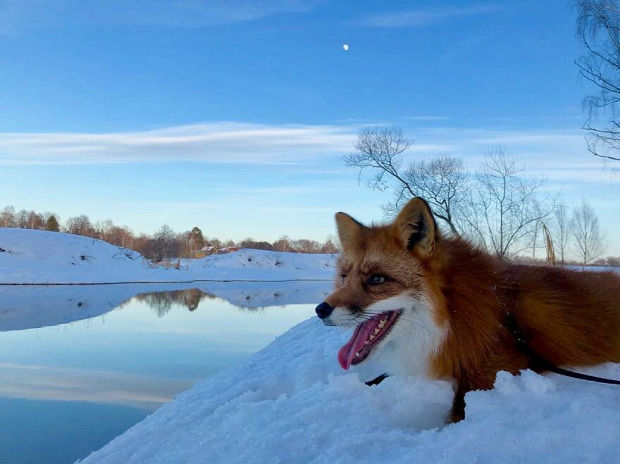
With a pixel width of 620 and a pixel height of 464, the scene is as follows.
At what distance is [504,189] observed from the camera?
19.8m

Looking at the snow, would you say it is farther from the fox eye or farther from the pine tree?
the pine tree

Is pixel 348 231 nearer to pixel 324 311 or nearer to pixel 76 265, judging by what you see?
pixel 324 311

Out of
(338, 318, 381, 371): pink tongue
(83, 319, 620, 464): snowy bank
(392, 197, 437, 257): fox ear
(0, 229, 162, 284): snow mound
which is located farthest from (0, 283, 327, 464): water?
(0, 229, 162, 284): snow mound

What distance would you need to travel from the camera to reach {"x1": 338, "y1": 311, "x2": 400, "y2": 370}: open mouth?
2.59 meters

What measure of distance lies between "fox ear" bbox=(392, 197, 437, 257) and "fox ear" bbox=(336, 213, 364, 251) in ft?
1.01

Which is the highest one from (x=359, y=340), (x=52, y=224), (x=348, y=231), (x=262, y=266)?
(x=52, y=224)

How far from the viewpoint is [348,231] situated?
10.2ft

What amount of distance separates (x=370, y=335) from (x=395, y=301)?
0.80 feet

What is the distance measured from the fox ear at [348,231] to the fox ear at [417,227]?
1.01 ft

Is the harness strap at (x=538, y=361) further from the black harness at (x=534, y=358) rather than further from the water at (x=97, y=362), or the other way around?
the water at (x=97, y=362)

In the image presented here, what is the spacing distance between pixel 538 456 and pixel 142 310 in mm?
14218

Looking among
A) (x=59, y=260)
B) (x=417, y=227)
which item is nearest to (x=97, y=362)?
(x=417, y=227)

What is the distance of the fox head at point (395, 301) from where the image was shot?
2531 millimetres

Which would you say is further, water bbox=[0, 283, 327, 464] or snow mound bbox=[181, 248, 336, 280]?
snow mound bbox=[181, 248, 336, 280]
